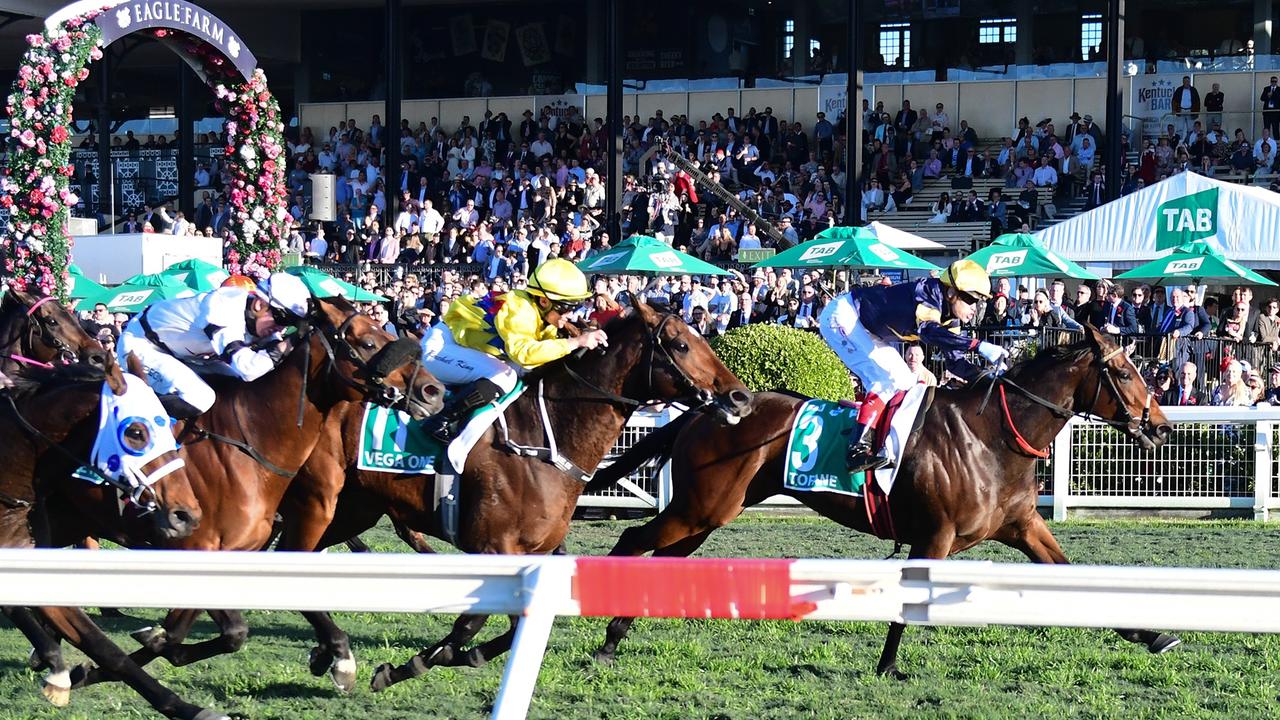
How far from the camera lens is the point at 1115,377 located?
6555mm

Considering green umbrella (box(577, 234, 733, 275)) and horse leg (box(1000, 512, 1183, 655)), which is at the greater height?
green umbrella (box(577, 234, 733, 275))

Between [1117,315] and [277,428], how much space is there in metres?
9.95

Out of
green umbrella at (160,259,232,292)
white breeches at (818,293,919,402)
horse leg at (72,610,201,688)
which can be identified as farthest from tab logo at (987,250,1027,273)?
horse leg at (72,610,201,688)

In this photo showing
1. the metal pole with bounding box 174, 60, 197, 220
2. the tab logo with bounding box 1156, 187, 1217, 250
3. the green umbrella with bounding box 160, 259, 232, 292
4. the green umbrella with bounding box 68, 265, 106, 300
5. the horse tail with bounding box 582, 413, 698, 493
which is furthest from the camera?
the metal pole with bounding box 174, 60, 197, 220

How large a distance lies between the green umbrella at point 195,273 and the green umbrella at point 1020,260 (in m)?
6.56

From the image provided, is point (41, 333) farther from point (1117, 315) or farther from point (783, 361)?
point (1117, 315)

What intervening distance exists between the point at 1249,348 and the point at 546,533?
8.49m

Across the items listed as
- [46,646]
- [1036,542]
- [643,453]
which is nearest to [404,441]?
[643,453]

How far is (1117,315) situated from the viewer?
13.7 metres

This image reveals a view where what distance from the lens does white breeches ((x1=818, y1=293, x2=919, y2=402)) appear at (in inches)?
265

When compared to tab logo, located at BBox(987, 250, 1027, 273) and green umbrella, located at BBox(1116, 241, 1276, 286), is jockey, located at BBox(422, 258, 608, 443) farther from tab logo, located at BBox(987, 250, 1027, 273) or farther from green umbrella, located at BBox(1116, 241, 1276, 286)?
green umbrella, located at BBox(1116, 241, 1276, 286)

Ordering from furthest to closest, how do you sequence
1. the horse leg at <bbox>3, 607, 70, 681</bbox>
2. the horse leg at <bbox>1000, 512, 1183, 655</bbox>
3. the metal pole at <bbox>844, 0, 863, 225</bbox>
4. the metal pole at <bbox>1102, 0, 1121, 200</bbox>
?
Answer: 1. the metal pole at <bbox>844, 0, 863, 225</bbox>
2. the metal pole at <bbox>1102, 0, 1121, 200</bbox>
3. the horse leg at <bbox>1000, 512, 1183, 655</bbox>
4. the horse leg at <bbox>3, 607, 70, 681</bbox>

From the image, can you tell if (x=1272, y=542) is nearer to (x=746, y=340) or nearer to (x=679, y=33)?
(x=746, y=340)

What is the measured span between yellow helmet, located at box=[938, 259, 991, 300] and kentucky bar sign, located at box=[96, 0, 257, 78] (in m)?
7.76
